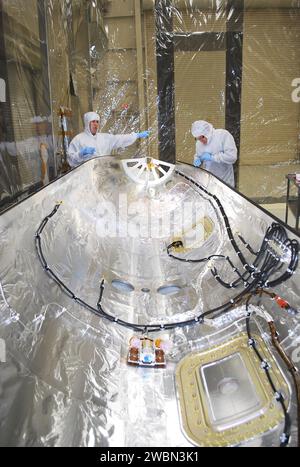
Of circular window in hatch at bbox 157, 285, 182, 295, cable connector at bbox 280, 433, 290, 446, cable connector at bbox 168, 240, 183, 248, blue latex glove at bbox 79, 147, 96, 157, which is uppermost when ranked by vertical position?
blue latex glove at bbox 79, 147, 96, 157

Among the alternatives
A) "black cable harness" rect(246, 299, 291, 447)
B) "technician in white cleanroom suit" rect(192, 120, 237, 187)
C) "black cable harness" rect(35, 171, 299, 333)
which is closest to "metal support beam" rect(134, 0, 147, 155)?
"technician in white cleanroom suit" rect(192, 120, 237, 187)

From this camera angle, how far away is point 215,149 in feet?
11.8

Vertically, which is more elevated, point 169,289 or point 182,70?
point 182,70

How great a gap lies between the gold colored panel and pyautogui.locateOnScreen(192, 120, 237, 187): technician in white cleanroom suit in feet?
7.97

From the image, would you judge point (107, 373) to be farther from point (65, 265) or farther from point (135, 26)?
point (135, 26)

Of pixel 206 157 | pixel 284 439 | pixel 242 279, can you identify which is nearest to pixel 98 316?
pixel 242 279

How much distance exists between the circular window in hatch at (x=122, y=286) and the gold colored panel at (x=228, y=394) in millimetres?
617

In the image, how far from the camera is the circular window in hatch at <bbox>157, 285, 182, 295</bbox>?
1.88m

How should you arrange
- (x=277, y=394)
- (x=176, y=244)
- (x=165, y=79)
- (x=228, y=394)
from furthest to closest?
(x=165, y=79) → (x=176, y=244) → (x=228, y=394) → (x=277, y=394)

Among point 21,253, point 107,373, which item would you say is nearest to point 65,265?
point 21,253

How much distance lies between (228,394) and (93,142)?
3.01 metres

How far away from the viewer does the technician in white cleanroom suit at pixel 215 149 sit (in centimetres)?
348

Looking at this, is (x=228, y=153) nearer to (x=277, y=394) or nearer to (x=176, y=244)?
(x=176, y=244)

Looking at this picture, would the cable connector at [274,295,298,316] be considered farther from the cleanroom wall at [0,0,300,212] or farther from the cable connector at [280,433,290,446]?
the cleanroom wall at [0,0,300,212]
